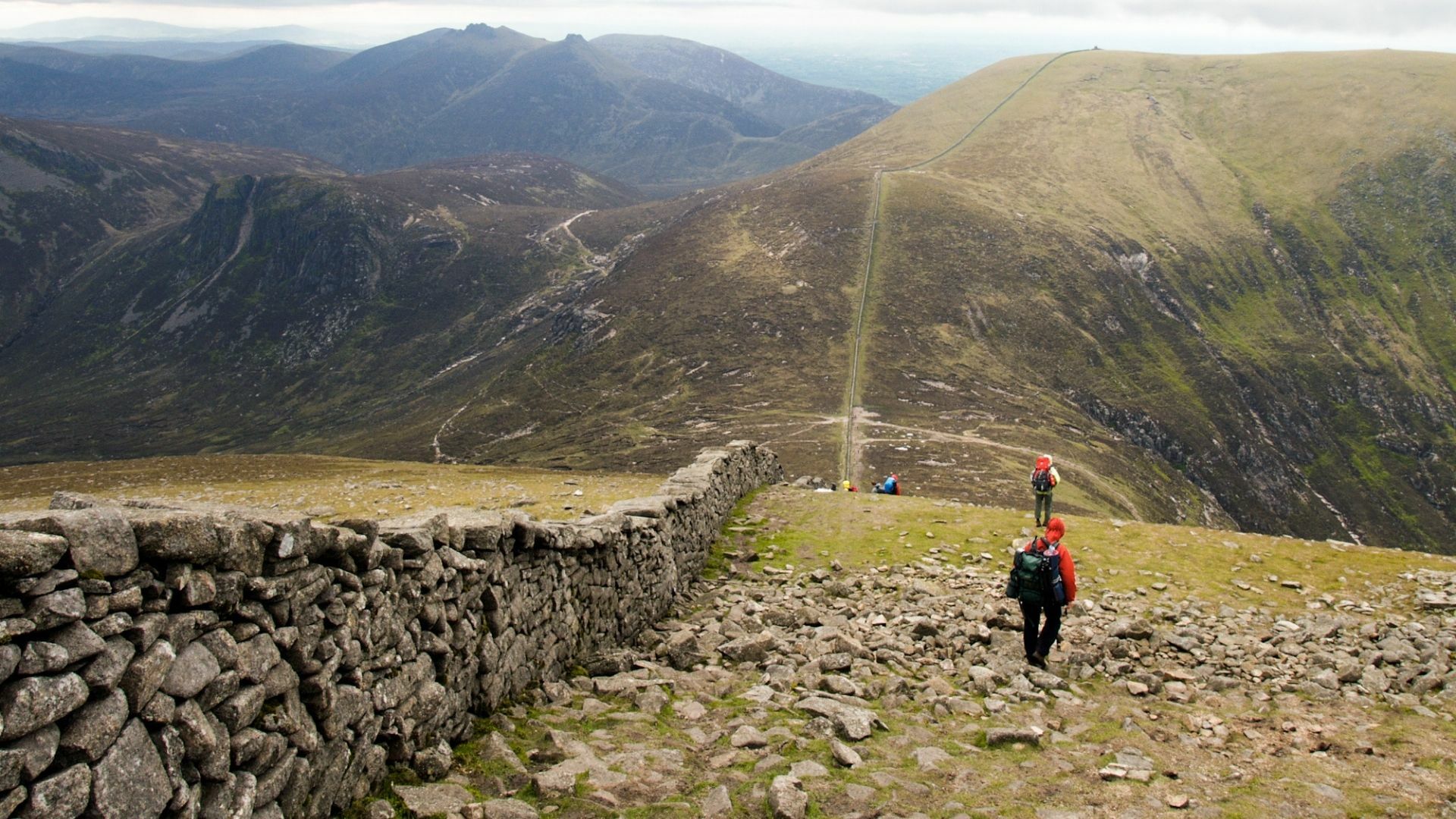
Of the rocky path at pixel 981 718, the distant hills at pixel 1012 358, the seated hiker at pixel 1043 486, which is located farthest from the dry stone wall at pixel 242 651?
the distant hills at pixel 1012 358

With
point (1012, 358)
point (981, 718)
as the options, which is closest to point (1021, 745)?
point (981, 718)

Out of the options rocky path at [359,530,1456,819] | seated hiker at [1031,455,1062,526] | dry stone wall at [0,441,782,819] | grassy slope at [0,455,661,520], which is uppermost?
dry stone wall at [0,441,782,819]

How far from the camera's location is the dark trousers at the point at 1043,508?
28.0 meters

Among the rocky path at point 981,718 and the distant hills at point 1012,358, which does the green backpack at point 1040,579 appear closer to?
the rocky path at point 981,718

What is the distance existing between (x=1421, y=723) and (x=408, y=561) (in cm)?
1602

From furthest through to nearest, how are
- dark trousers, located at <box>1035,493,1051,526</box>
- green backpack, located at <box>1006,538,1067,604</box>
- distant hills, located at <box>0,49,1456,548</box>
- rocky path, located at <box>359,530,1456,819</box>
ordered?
distant hills, located at <box>0,49,1456,548</box>, dark trousers, located at <box>1035,493,1051,526</box>, green backpack, located at <box>1006,538,1067,604</box>, rocky path, located at <box>359,530,1456,819</box>

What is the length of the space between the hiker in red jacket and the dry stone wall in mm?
9329

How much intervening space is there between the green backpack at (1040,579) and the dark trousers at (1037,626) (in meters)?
0.16

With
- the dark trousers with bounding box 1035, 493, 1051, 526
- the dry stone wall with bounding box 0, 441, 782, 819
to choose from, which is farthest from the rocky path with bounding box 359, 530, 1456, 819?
the dark trousers with bounding box 1035, 493, 1051, 526

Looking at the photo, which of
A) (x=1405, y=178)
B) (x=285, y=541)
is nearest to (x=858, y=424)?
(x=285, y=541)

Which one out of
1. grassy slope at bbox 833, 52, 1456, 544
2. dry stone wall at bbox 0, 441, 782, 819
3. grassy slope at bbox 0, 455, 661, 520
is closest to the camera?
dry stone wall at bbox 0, 441, 782, 819

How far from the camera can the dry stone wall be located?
6.38m

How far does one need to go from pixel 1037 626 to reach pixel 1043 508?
12.2 m

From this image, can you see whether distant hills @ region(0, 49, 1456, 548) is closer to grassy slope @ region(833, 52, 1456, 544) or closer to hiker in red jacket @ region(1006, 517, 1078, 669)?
grassy slope @ region(833, 52, 1456, 544)
